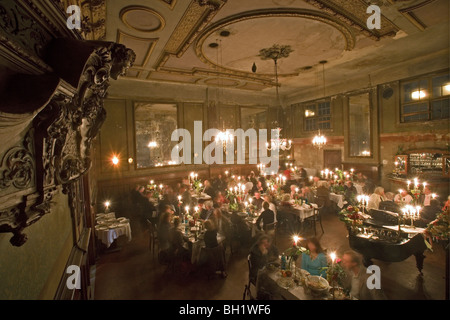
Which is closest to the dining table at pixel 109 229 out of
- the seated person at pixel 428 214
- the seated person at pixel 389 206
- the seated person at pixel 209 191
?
the seated person at pixel 209 191

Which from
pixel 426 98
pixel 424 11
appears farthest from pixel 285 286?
pixel 426 98

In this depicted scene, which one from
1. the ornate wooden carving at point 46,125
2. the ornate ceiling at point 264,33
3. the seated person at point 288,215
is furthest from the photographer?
the seated person at point 288,215

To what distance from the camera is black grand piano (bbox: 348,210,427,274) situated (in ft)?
14.2

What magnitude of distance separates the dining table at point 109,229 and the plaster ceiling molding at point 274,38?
223 inches

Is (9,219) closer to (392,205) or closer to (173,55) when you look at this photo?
(173,55)

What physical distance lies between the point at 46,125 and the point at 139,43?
5918mm

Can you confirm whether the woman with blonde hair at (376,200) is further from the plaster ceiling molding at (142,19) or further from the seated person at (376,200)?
the plaster ceiling molding at (142,19)

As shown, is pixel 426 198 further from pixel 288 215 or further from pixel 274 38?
pixel 274 38

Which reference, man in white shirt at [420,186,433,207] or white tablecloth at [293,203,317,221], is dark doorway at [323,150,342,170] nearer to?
man in white shirt at [420,186,433,207]

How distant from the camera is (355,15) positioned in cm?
501

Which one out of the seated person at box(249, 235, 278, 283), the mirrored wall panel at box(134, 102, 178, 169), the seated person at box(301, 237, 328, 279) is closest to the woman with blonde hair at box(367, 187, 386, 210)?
the seated person at box(301, 237, 328, 279)

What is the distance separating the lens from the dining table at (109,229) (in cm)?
575

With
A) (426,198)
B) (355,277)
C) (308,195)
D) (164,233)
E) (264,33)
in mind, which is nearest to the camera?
(355,277)
